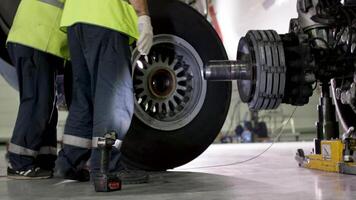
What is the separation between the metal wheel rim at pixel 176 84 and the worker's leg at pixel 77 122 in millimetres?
281

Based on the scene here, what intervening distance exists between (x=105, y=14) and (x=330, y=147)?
3.84 ft

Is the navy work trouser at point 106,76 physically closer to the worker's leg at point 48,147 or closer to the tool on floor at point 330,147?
the worker's leg at point 48,147

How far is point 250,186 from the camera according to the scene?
1546 millimetres

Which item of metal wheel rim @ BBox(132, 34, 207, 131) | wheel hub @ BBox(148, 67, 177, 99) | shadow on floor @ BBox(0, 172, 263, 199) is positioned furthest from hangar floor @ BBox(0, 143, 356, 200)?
wheel hub @ BBox(148, 67, 177, 99)

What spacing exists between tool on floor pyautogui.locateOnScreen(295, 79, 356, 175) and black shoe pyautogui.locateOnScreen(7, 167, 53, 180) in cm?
128

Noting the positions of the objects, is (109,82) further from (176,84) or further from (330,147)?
(330,147)

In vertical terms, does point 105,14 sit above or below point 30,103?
above

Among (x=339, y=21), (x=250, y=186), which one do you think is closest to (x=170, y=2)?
(x=339, y=21)

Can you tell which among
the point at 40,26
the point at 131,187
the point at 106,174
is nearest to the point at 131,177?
the point at 131,187

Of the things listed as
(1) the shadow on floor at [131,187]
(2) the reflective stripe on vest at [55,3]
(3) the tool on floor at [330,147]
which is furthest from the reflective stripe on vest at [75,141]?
(3) the tool on floor at [330,147]

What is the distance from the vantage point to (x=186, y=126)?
2.05 metres

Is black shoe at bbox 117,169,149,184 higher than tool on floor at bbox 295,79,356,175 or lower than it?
lower

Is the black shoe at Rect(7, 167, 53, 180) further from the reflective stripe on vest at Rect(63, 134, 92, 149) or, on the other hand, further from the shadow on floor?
the reflective stripe on vest at Rect(63, 134, 92, 149)

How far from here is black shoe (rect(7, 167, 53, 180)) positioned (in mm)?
2062
